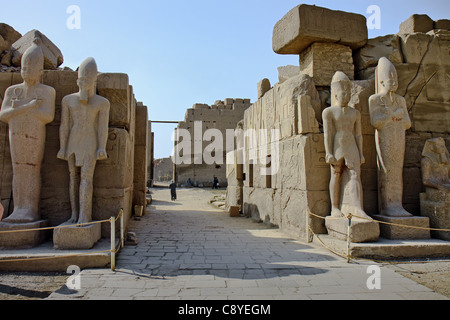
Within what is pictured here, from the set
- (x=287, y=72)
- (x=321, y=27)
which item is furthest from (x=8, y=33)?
(x=321, y=27)

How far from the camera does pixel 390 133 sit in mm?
5203

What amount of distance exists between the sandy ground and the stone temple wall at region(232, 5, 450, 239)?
158 cm

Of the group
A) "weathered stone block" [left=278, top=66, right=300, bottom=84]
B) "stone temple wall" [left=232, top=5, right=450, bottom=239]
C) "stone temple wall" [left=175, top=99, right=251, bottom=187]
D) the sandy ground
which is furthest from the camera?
"stone temple wall" [left=175, top=99, right=251, bottom=187]

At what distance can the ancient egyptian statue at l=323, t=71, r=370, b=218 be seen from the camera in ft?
16.5

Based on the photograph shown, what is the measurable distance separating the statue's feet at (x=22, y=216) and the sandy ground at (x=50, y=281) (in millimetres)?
882

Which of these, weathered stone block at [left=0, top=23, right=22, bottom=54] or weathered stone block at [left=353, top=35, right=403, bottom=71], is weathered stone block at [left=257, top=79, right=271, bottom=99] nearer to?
weathered stone block at [left=353, top=35, right=403, bottom=71]

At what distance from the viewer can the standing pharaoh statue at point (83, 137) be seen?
15.4ft

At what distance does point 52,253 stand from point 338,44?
630 centimetres

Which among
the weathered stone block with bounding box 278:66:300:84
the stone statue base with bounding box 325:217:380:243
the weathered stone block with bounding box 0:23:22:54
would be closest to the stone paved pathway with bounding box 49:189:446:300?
the stone statue base with bounding box 325:217:380:243

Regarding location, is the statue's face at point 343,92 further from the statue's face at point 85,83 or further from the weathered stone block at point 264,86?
the statue's face at point 85,83

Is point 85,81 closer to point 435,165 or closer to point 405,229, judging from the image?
point 405,229

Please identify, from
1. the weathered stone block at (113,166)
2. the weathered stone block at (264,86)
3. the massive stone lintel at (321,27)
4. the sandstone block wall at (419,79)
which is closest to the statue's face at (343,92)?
the sandstone block wall at (419,79)

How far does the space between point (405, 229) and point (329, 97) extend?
2.77 meters

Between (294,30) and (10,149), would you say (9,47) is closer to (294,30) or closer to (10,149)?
(10,149)
